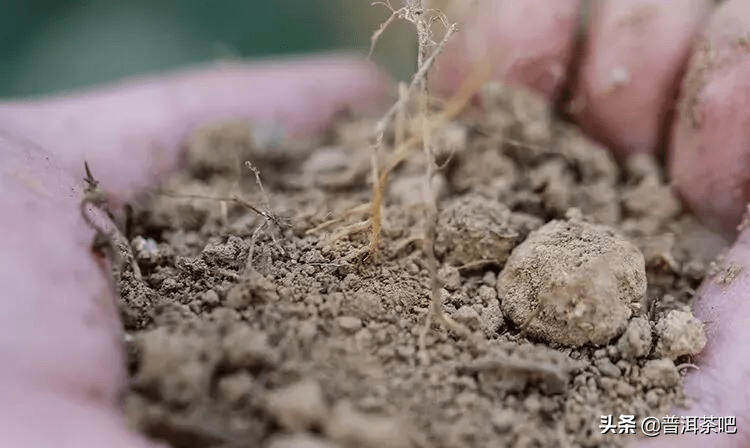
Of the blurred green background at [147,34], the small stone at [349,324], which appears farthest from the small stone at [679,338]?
the blurred green background at [147,34]

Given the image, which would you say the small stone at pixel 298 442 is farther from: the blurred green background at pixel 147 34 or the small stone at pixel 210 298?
the blurred green background at pixel 147 34

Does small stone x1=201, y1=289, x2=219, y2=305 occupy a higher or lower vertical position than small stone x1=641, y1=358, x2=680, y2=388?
higher

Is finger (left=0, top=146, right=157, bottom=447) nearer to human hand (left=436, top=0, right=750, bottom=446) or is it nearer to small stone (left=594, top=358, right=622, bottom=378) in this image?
small stone (left=594, top=358, right=622, bottom=378)

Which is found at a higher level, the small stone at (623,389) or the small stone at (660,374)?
the small stone at (660,374)

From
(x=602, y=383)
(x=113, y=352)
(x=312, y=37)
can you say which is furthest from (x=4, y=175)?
(x=312, y=37)

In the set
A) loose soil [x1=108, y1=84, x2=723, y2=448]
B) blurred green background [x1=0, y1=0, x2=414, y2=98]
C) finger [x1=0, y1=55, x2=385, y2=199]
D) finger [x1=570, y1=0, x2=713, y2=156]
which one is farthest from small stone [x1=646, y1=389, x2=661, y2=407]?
blurred green background [x1=0, y1=0, x2=414, y2=98]

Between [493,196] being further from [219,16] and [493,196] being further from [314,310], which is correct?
[219,16]
